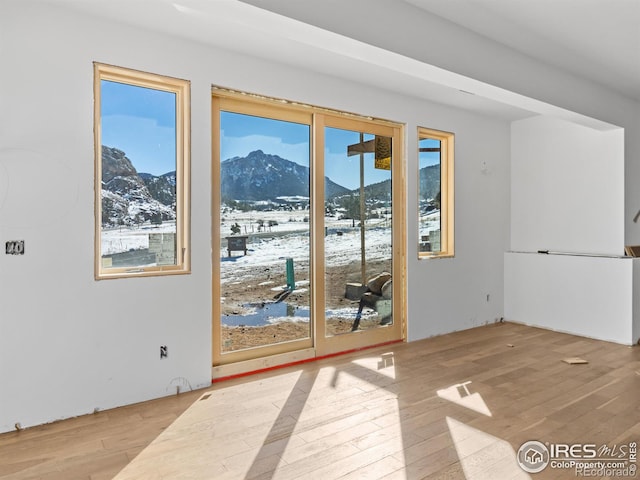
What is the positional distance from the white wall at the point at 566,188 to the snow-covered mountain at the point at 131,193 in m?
4.79

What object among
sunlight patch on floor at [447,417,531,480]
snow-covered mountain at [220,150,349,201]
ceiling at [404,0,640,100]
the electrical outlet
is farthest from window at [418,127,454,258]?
the electrical outlet

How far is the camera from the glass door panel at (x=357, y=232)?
14.4 feet

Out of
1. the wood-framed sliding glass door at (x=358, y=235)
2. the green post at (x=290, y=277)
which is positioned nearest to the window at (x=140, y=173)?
the green post at (x=290, y=277)

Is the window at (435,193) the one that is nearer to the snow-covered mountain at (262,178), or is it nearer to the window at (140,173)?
the snow-covered mountain at (262,178)

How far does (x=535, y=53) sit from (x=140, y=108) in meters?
3.44

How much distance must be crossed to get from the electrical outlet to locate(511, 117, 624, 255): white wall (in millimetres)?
5803

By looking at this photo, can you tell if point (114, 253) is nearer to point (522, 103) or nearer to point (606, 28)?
point (522, 103)

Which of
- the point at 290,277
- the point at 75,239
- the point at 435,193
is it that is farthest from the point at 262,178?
the point at 435,193

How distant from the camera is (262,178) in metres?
3.96

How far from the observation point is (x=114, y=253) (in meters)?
3.21

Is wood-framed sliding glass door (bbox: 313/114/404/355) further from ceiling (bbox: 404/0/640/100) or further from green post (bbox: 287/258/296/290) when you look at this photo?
ceiling (bbox: 404/0/640/100)

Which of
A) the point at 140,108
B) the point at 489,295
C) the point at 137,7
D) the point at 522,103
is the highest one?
the point at 137,7

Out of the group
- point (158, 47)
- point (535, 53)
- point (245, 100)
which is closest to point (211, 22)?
point (158, 47)

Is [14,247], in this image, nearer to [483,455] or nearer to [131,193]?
[131,193]
